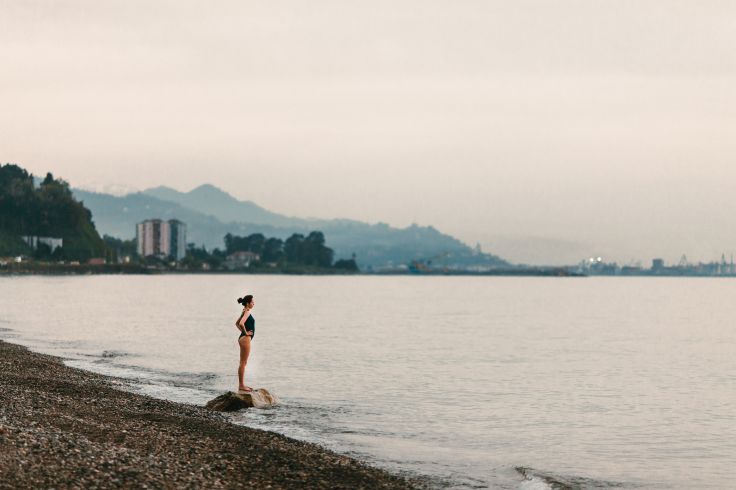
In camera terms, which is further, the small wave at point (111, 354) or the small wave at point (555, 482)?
the small wave at point (111, 354)

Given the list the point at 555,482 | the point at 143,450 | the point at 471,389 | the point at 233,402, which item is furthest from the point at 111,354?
the point at 555,482

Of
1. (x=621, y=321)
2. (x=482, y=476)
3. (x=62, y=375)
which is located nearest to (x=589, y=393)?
(x=482, y=476)

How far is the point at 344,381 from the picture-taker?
5469 centimetres

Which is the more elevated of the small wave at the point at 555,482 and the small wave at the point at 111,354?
the small wave at the point at 555,482

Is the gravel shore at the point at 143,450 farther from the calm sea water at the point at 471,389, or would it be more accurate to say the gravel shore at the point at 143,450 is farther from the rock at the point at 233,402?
the calm sea water at the point at 471,389

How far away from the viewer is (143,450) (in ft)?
77.5

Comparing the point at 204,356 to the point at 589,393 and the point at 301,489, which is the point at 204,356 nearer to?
the point at 589,393

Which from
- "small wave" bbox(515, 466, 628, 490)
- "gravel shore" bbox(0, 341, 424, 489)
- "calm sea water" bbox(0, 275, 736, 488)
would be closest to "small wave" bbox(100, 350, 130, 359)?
"calm sea water" bbox(0, 275, 736, 488)

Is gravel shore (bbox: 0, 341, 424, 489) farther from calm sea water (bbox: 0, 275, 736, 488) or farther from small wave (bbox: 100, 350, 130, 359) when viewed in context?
small wave (bbox: 100, 350, 130, 359)

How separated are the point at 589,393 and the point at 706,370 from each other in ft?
70.2

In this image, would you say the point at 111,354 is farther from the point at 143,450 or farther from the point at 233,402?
the point at 143,450

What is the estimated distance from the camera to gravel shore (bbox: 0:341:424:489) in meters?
19.7

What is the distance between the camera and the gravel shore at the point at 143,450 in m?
19.7

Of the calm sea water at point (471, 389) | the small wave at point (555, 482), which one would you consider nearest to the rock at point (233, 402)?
the calm sea water at point (471, 389)
